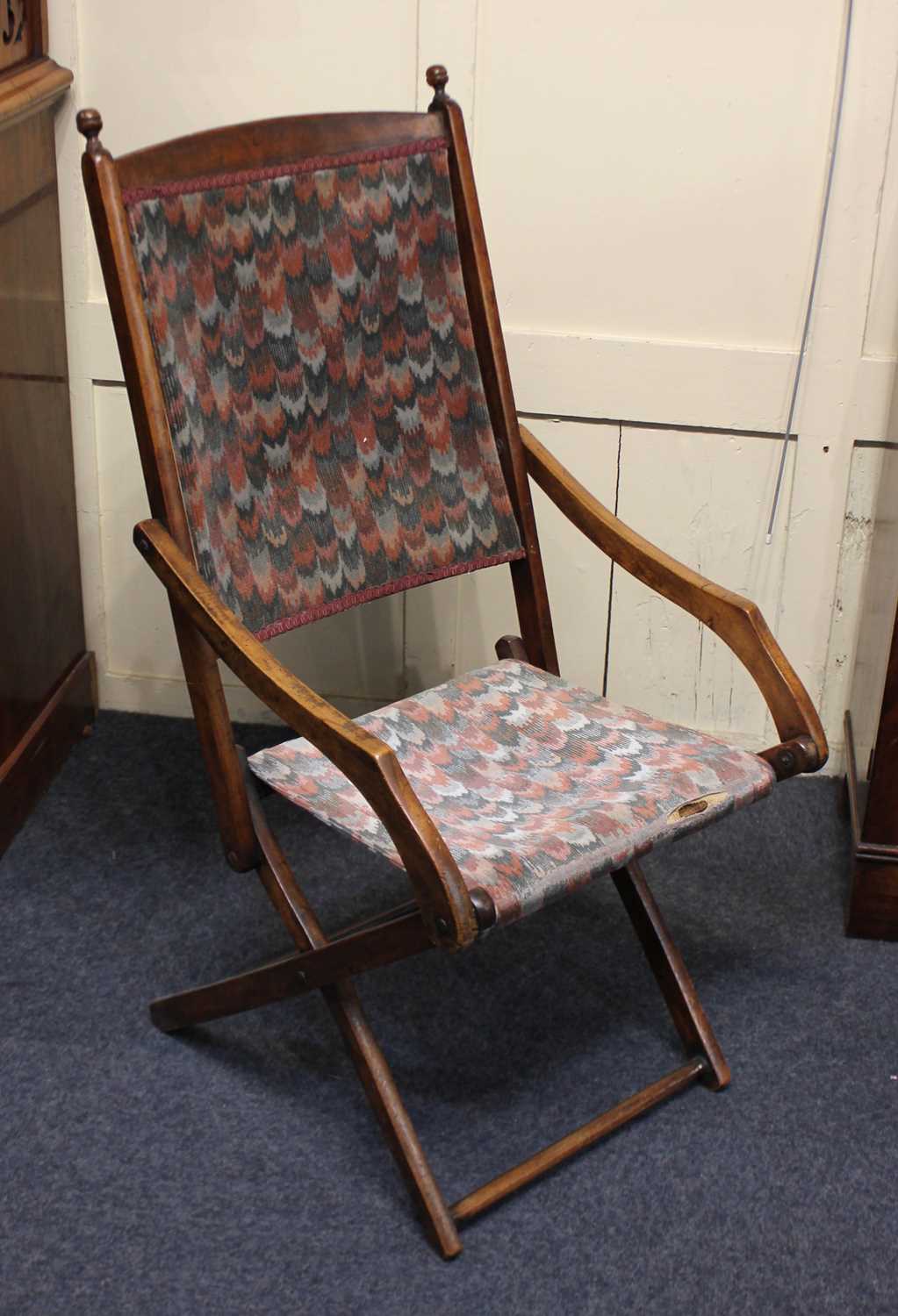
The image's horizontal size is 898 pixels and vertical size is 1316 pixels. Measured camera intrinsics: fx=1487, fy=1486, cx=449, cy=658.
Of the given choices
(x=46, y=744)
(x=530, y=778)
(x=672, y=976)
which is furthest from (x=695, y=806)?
(x=46, y=744)

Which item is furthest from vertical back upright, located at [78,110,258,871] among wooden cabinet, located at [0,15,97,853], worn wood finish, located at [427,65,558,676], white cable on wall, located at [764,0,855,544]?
white cable on wall, located at [764,0,855,544]

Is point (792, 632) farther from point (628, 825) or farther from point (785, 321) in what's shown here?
point (628, 825)

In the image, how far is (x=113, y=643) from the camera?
2.80m

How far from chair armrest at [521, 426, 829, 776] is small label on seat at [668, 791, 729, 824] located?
4.5 inches

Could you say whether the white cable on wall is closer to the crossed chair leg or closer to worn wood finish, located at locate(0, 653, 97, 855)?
the crossed chair leg

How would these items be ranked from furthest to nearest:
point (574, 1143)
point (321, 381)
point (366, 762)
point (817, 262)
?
point (817, 262) < point (321, 381) < point (574, 1143) < point (366, 762)

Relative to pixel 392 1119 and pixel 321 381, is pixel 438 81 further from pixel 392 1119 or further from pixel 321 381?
pixel 392 1119

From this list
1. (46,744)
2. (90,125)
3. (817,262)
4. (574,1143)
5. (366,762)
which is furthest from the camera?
(46,744)

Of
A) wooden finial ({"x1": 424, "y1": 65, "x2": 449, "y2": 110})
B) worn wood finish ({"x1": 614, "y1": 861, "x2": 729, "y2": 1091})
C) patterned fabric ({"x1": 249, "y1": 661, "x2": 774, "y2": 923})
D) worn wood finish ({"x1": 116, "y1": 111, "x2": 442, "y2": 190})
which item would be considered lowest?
worn wood finish ({"x1": 614, "y1": 861, "x2": 729, "y2": 1091})

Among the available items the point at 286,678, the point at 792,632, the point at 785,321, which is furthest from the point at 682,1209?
the point at 785,321

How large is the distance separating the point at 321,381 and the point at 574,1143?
101 centimetres

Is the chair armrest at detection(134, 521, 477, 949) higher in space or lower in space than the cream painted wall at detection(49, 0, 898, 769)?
lower

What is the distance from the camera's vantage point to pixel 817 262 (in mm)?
2363

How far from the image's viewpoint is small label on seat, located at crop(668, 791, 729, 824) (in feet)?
5.54
